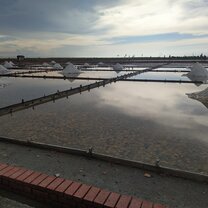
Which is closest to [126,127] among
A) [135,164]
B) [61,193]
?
[135,164]

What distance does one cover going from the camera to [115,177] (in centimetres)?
354

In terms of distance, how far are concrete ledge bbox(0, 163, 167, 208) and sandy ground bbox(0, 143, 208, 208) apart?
16.5 inches

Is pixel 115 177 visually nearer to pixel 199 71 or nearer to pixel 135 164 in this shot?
pixel 135 164

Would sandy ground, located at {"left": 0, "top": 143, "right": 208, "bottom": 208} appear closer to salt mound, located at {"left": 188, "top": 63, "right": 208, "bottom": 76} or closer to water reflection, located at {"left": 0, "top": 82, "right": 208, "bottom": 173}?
water reflection, located at {"left": 0, "top": 82, "right": 208, "bottom": 173}

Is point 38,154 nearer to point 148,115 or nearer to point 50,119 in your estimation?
point 50,119

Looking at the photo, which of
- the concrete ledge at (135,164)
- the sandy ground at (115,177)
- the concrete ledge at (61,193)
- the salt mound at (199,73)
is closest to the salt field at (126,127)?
the concrete ledge at (135,164)

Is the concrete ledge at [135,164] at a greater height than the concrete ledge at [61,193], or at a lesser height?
lesser

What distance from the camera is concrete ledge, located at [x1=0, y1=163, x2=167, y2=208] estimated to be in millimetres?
2676

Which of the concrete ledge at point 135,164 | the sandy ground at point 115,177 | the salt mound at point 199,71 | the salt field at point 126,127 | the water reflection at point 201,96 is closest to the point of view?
the sandy ground at point 115,177

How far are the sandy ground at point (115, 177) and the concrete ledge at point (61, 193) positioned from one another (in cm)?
42

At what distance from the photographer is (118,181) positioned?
3432 millimetres

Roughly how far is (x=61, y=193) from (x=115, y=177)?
973 mm

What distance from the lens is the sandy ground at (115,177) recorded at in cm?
306

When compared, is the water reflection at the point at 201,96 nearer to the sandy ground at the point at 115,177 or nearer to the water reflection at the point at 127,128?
the water reflection at the point at 127,128
